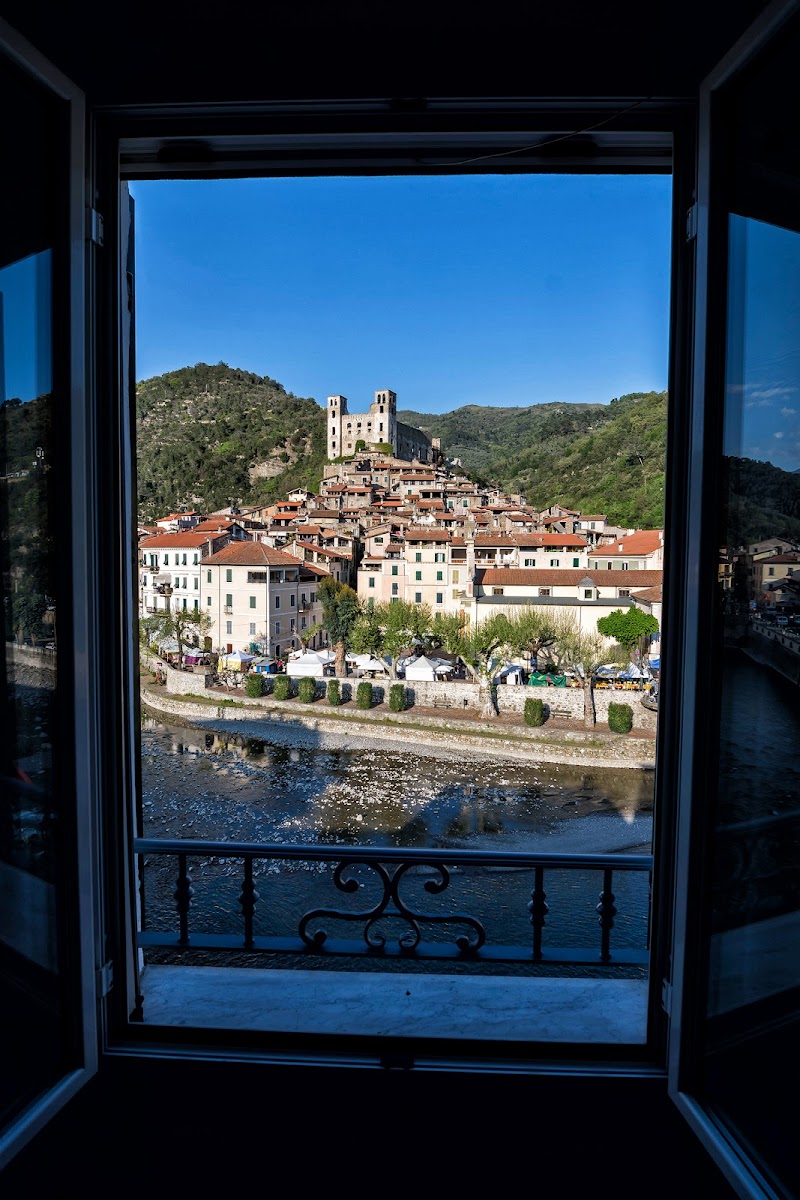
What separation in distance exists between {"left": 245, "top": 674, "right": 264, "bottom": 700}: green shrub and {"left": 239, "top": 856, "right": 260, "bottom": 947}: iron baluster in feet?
11.4

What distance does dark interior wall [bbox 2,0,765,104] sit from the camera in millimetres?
984

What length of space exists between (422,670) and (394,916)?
7433 mm

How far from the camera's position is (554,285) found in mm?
3184

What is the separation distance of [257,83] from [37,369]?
2.22 ft

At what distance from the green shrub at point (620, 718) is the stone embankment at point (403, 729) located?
0.23ft

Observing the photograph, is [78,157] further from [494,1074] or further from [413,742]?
[413,742]

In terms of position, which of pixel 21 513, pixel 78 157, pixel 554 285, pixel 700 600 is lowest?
pixel 700 600

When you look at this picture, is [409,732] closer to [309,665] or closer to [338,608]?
[309,665]

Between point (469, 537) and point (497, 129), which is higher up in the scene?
point (497, 129)

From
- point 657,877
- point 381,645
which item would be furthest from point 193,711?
point 381,645

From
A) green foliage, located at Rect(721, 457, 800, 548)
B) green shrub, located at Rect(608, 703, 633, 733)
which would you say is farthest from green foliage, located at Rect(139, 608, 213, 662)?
green shrub, located at Rect(608, 703, 633, 733)

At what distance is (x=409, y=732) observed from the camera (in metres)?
→ 7.68

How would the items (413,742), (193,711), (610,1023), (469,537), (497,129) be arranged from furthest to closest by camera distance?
(413,742)
(469,537)
(193,711)
(610,1023)
(497,129)

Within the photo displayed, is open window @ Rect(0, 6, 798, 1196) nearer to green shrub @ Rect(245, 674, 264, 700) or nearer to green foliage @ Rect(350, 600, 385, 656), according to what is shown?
green shrub @ Rect(245, 674, 264, 700)
